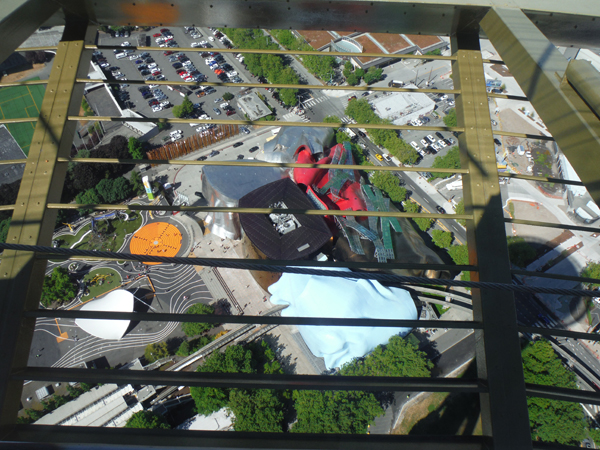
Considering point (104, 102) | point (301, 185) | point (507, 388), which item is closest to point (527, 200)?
point (301, 185)

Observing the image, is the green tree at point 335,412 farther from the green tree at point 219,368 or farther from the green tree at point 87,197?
the green tree at point 87,197

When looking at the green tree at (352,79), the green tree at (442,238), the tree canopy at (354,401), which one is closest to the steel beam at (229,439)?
the tree canopy at (354,401)

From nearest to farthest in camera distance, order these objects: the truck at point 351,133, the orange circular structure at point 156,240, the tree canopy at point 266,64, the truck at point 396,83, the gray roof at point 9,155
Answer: the orange circular structure at point 156,240
the gray roof at point 9,155
the truck at point 351,133
the tree canopy at point 266,64
the truck at point 396,83

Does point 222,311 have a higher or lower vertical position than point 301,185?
lower

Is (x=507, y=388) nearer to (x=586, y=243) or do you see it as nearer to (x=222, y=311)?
(x=222, y=311)

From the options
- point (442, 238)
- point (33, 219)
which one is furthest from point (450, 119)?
point (33, 219)

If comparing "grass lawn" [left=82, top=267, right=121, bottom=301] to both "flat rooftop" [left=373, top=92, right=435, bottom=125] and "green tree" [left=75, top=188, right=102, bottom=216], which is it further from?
"flat rooftop" [left=373, top=92, right=435, bottom=125]
